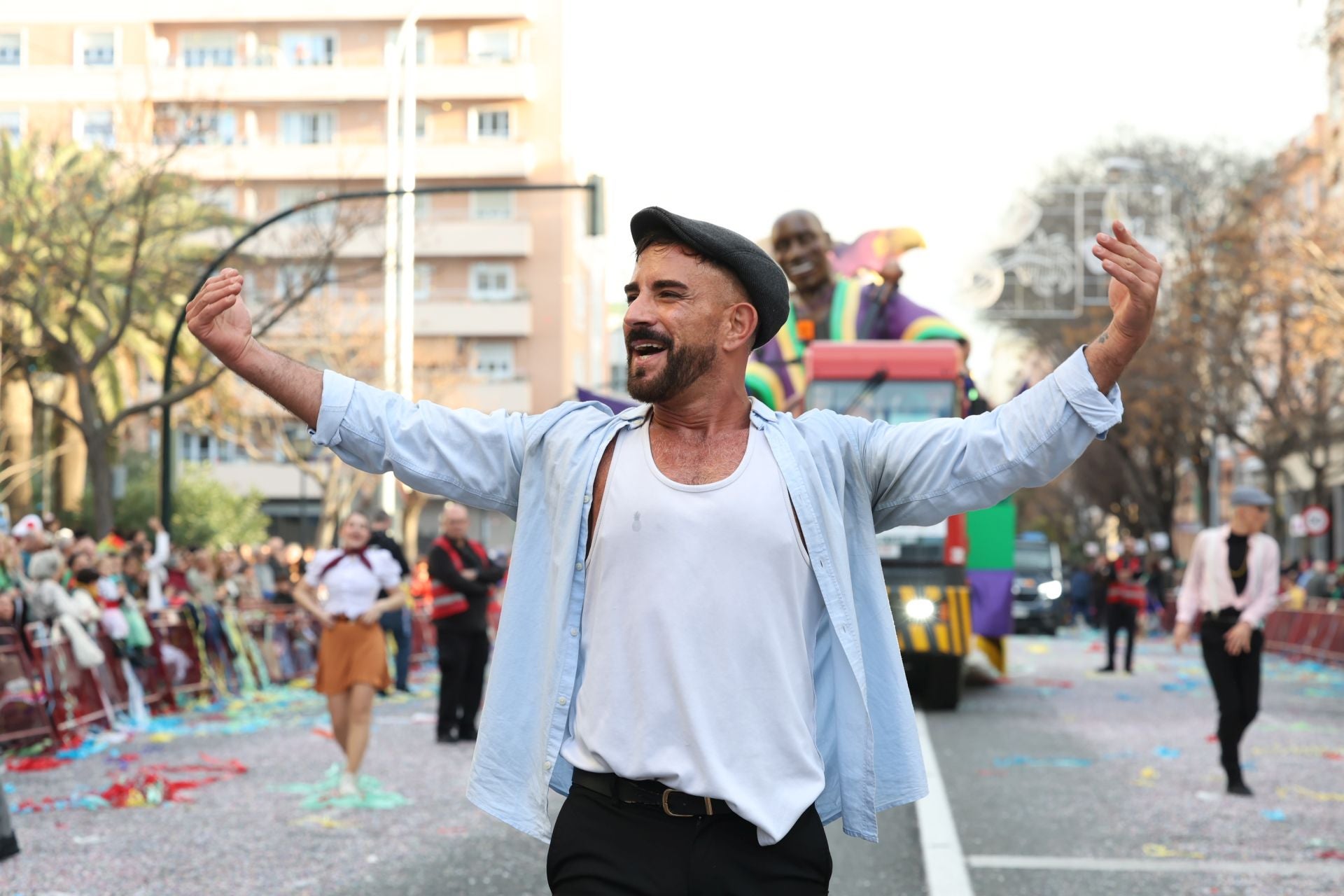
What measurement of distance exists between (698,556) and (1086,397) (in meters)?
0.78

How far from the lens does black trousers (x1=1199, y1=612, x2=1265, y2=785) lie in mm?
11031

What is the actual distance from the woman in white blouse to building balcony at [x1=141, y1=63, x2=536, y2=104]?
54717 millimetres

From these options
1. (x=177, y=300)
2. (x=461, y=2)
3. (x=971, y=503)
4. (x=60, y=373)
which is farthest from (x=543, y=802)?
(x=461, y=2)

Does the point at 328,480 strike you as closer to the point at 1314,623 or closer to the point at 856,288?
the point at 1314,623

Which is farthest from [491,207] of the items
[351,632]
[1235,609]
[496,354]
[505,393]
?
[1235,609]

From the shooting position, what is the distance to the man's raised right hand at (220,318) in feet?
11.6

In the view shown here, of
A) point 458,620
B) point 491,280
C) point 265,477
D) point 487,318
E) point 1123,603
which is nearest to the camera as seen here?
point 458,620

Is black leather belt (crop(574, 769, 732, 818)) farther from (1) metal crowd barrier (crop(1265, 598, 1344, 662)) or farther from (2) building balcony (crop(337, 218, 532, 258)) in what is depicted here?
(2) building balcony (crop(337, 218, 532, 258))

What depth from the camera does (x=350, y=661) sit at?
10.8 m

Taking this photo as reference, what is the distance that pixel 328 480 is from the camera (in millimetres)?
48219

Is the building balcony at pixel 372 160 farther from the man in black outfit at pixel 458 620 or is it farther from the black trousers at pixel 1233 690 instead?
the black trousers at pixel 1233 690

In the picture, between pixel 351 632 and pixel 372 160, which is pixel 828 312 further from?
pixel 372 160

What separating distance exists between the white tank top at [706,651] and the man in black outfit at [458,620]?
10587 millimetres

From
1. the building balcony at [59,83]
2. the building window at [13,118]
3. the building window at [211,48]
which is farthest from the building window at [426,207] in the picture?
the building window at [13,118]
